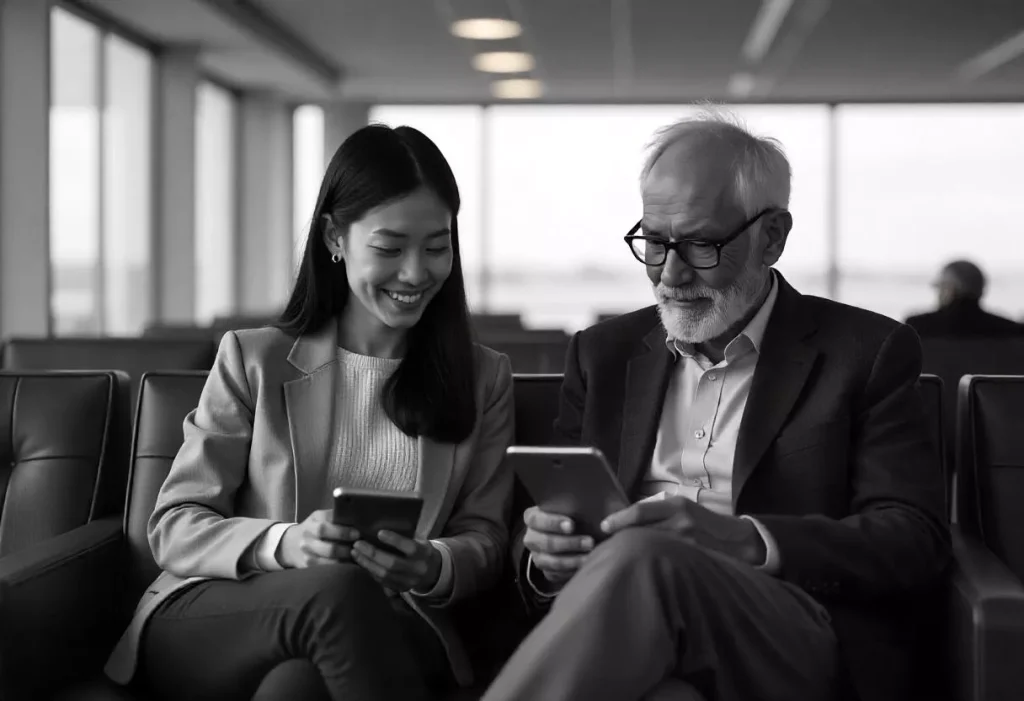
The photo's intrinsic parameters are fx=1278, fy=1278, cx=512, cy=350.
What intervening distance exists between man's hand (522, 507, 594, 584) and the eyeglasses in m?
0.53

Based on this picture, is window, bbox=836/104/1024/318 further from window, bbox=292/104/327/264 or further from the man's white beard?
the man's white beard

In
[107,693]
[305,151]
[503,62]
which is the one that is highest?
[503,62]

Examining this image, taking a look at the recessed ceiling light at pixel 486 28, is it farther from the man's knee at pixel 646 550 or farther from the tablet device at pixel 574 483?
the man's knee at pixel 646 550

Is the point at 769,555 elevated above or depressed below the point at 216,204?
below

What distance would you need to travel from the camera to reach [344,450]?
88.3 inches

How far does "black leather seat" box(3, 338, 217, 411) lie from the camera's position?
3.18 meters

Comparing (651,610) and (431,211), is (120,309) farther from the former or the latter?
(651,610)

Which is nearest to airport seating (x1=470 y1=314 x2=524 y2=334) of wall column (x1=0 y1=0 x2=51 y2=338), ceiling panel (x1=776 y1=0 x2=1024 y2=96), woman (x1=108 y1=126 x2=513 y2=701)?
woman (x1=108 y1=126 x2=513 y2=701)

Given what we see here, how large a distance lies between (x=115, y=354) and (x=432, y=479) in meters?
1.35

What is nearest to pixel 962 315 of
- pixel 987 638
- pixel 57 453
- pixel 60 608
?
pixel 987 638

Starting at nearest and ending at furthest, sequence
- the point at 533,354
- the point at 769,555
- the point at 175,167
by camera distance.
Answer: the point at 769,555
the point at 533,354
the point at 175,167

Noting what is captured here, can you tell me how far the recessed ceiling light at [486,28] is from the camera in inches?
366

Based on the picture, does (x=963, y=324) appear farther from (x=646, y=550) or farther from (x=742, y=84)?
(x=742, y=84)

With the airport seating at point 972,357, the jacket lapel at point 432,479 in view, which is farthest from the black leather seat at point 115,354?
the airport seating at point 972,357
